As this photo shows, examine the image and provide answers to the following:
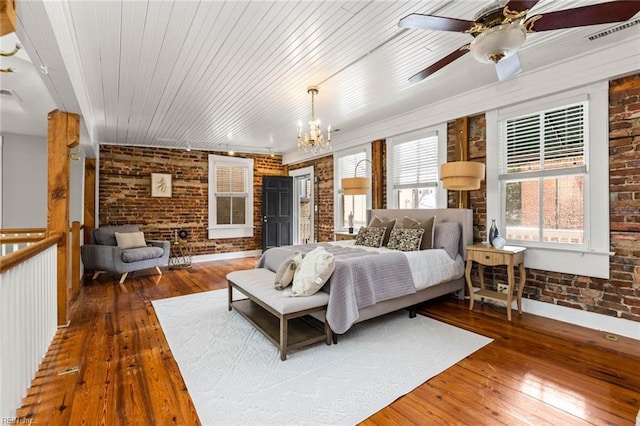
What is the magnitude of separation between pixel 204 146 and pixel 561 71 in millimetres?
6459

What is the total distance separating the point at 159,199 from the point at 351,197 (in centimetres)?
427

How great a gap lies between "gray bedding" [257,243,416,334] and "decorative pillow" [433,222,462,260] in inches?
33.5

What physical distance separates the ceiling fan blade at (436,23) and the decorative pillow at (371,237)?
286 cm

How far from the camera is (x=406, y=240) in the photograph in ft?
12.9

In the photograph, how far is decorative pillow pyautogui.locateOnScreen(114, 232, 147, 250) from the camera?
5.52 metres

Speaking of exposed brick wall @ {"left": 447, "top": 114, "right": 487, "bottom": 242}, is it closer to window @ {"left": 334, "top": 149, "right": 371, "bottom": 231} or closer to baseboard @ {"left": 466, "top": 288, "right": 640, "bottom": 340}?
baseboard @ {"left": 466, "top": 288, "right": 640, "bottom": 340}

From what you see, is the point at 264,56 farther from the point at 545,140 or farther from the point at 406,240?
the point at 545,140

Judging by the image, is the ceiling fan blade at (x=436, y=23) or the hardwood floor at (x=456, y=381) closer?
the ceiling fan blade at (x=436, y=23)

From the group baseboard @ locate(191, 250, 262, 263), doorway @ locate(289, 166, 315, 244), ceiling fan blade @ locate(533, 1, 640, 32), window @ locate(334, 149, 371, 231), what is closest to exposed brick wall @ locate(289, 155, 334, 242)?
window @ locate(334, 149, 371, 231)

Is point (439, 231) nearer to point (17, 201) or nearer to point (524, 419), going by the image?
point (524, 419)

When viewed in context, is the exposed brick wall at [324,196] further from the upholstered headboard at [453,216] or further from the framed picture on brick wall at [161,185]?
the framed picture on brick wall at [161,185]

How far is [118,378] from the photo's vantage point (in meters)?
2.25

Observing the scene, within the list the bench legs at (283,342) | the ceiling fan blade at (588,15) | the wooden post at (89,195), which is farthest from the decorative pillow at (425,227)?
the wooden post at (89,195)

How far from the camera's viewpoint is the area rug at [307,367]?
1908 millimetres
